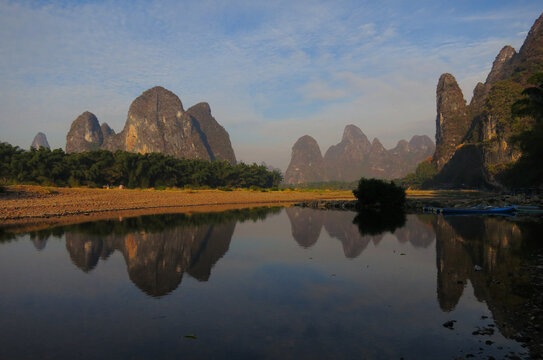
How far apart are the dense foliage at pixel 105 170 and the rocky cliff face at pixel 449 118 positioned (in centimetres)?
9839

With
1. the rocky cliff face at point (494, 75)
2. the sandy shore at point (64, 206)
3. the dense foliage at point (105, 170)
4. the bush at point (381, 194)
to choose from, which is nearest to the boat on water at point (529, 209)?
the bush at point (381, 194)

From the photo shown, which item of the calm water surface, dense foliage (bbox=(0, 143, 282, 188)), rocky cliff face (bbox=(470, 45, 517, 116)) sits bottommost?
the calm water surface

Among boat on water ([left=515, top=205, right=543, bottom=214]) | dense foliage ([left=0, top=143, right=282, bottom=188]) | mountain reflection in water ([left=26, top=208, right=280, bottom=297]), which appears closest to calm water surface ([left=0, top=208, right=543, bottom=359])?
mountain reflection in water ([left=26, top=208, right=280, bottom=297])

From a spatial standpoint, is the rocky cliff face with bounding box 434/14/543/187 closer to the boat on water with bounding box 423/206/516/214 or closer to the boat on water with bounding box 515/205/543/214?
the boat on water with bounding box 515/205/543/214

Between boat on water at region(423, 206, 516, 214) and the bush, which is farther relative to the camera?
the bush

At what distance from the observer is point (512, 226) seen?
2144 cm

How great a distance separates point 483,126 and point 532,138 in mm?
70326

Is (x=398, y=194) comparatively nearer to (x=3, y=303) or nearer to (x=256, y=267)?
(x=256, y=267)

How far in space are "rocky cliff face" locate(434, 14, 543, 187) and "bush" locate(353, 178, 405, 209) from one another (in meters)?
35.7

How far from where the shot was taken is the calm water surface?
5953mm

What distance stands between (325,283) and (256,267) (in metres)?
3.04

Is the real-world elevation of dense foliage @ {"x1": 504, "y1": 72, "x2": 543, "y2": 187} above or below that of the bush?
above

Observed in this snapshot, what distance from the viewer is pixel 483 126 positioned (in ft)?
322

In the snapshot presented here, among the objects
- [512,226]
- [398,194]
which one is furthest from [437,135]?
[512,226]
